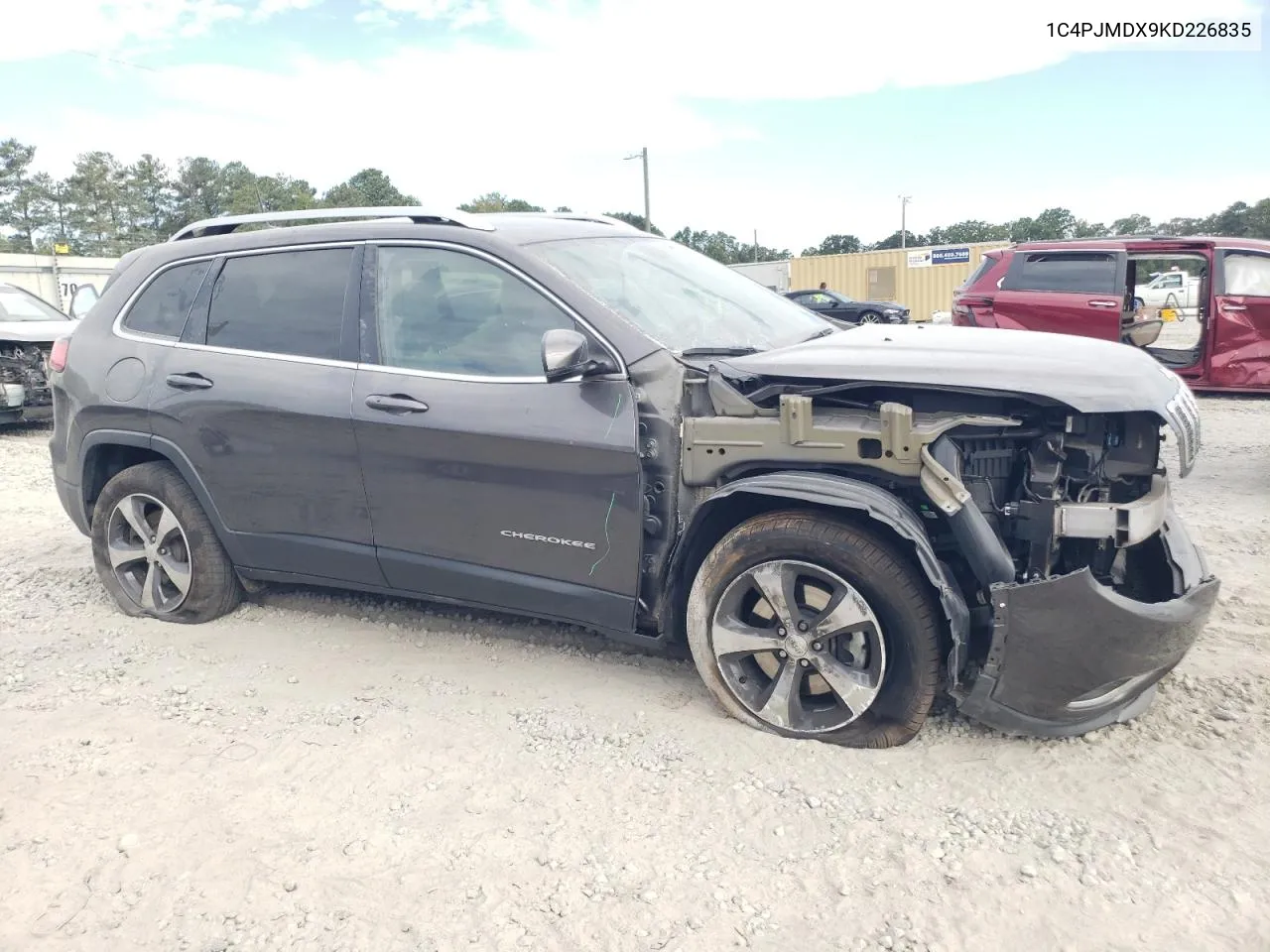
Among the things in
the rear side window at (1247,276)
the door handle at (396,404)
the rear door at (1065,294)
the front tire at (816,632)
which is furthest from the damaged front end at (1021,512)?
the rear side window at (1247,276)

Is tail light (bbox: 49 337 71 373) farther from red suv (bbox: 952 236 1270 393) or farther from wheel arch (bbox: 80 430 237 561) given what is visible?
red suv (bbox: 952 236 1270 393)

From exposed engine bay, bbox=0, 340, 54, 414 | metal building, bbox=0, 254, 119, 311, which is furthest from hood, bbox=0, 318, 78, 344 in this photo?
metal building, bbox=0, 254, 119, 311

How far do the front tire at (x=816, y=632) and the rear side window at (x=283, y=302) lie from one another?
1.89m

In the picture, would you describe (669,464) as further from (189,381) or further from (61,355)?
(61,355)

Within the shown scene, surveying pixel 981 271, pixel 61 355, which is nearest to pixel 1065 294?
pixel 981 271

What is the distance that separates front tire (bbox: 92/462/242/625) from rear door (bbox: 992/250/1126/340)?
25.1 feet

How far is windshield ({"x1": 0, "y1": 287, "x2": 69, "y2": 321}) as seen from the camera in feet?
37.0

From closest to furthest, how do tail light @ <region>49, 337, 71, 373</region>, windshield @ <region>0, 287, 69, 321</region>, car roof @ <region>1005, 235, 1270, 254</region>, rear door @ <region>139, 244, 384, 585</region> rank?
1. rear door @ <region>139, 244, 384, 585</region>
2. tail light @ <region>49, 337, 71, 373</region>
3. car roof @ <region>1005, 235, 1270, 254</region>
4. windshield @ <region>0, 287, 69, 321</region>

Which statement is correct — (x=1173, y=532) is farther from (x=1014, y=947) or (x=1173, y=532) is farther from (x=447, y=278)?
(x=447, y=278)

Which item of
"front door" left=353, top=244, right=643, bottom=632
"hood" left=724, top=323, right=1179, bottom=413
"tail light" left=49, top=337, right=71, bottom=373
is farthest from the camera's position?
"tail light" left=49, top=337, right=71, bottom=373

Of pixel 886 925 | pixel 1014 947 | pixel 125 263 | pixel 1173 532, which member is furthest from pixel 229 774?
pixel 1173 532

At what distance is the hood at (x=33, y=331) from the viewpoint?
10.4 m

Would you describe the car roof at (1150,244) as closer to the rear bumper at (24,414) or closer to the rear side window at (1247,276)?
the rear side window at (1247,276)

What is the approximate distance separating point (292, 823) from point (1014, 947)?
200 centimetres
